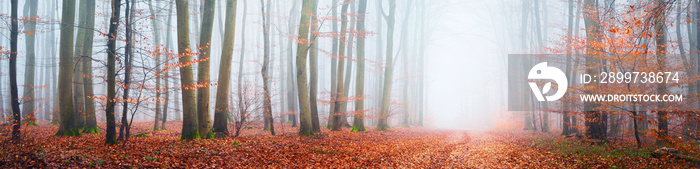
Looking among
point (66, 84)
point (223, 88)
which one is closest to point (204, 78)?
point (223, 88)

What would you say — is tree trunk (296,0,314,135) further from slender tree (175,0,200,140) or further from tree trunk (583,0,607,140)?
tree trunk (583,0,607,140)

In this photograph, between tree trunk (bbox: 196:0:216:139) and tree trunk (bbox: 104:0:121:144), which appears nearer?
tree trunk (bbox: 104:0:121:144)

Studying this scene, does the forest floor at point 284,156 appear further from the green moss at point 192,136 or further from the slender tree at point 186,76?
the slender tree at point 186,76

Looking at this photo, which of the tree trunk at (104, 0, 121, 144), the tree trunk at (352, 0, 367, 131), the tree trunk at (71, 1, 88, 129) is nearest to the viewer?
the tree trunk at (104, 0, 121, 144)

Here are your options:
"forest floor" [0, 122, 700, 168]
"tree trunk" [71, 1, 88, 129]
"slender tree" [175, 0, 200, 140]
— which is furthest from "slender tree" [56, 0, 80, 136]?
"slender tree" [175, 0, 200, 140]

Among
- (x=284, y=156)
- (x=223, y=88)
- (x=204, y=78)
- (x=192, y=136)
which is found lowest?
(x=284, y=156)

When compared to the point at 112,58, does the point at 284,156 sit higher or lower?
lower

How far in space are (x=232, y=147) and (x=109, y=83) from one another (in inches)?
118

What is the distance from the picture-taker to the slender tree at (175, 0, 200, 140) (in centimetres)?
963

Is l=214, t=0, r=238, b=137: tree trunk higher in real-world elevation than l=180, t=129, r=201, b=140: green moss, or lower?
higher

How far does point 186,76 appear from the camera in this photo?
31.7ft

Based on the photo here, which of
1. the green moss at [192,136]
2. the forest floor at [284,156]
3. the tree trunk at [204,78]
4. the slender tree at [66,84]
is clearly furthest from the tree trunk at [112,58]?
the slender tree at [66,84]

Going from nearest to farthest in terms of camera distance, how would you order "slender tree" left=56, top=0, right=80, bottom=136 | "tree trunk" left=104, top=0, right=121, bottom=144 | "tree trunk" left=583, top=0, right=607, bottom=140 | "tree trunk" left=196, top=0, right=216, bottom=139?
"tree trunk" left=104, top=0, right=121, bottom=144 < "tree trunk" left=196, top=0, right=216, bottom=139 < "slender tree" left=56, top=0, right=80, bottom=136 < "tree trunk" left=583, top=0, right=607, bottom=140

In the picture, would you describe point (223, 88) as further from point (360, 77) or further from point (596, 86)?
point (596, 86)
